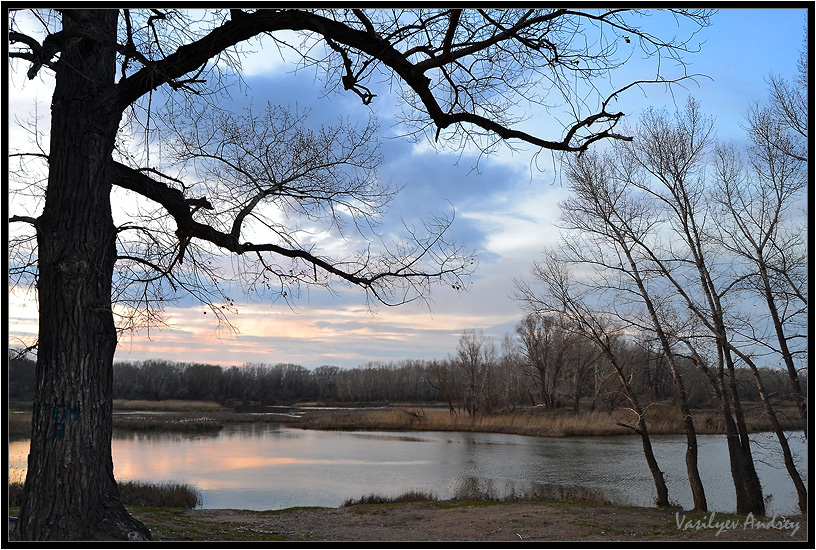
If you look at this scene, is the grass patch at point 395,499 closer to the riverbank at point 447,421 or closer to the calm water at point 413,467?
the calm water at point 413,467

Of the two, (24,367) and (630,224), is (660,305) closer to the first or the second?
(630,224)

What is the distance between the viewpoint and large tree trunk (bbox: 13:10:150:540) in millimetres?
5105

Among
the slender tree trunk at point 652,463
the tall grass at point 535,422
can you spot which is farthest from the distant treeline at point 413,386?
the slender tree trunk at point 652,463

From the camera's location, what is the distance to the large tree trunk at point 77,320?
511 centimetres

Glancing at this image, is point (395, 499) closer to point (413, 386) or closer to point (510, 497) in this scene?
point (510, 497)

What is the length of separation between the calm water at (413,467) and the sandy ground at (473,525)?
2.93 m

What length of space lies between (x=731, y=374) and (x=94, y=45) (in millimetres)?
13708

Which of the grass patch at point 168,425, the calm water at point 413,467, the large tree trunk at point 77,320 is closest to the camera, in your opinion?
the large tree trunk at point 77,320

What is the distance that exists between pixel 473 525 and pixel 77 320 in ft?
24.9

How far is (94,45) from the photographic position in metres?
5.89

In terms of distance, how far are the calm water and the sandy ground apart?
9.63ft

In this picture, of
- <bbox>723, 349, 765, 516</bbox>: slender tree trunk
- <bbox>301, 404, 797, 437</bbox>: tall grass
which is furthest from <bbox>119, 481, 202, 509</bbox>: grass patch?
<bbox>301, 404, 797, 437</bbox>: tall grass

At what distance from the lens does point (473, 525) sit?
10.5 meters

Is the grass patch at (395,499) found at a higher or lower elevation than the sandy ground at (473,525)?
lower
